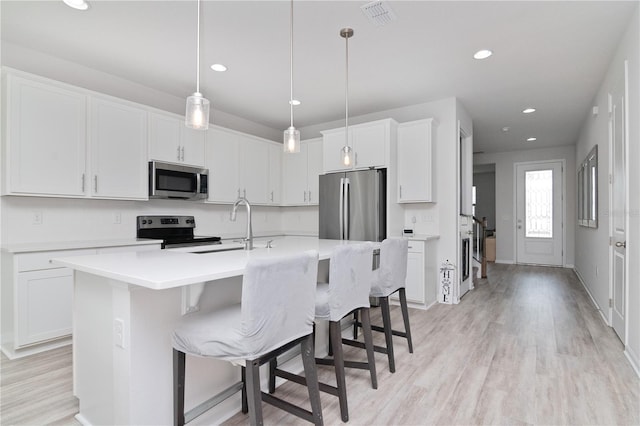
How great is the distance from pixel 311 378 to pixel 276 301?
462 millimetres

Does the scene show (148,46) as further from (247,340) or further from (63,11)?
(247,340)

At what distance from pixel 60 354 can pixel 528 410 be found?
11.1 feet

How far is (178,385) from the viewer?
152 centimetres

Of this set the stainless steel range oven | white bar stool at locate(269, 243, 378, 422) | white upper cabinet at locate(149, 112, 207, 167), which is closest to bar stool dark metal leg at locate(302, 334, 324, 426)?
white bar stool at locate(269, 243, 378, 422)

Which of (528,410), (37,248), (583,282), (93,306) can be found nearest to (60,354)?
(37,248)

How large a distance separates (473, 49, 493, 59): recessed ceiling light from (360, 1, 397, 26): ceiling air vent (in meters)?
1.05

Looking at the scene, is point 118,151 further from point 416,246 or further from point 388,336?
point 416,246

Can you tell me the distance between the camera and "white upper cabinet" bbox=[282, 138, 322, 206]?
208 inches

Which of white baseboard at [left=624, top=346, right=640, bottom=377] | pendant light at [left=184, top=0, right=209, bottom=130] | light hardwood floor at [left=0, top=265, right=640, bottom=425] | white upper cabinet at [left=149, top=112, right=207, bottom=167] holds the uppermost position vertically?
white upper cabinet at [left=149, top=112, right=207, bottom=167]

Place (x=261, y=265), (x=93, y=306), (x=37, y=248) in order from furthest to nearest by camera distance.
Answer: (x=37, y=248) → (x=93, y=306) → (x=261, y=265)

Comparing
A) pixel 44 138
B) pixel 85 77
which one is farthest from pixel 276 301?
pixel 85 77

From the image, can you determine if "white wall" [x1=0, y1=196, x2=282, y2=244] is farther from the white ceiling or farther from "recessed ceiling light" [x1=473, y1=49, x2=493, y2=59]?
"recessed ceiling light" [x1=473, y1=49, x2=493, y2=59]

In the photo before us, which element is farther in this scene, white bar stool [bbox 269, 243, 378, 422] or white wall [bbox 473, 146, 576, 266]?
white wall [bbox 473, 146, 576, 266]

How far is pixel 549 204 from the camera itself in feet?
24.2
